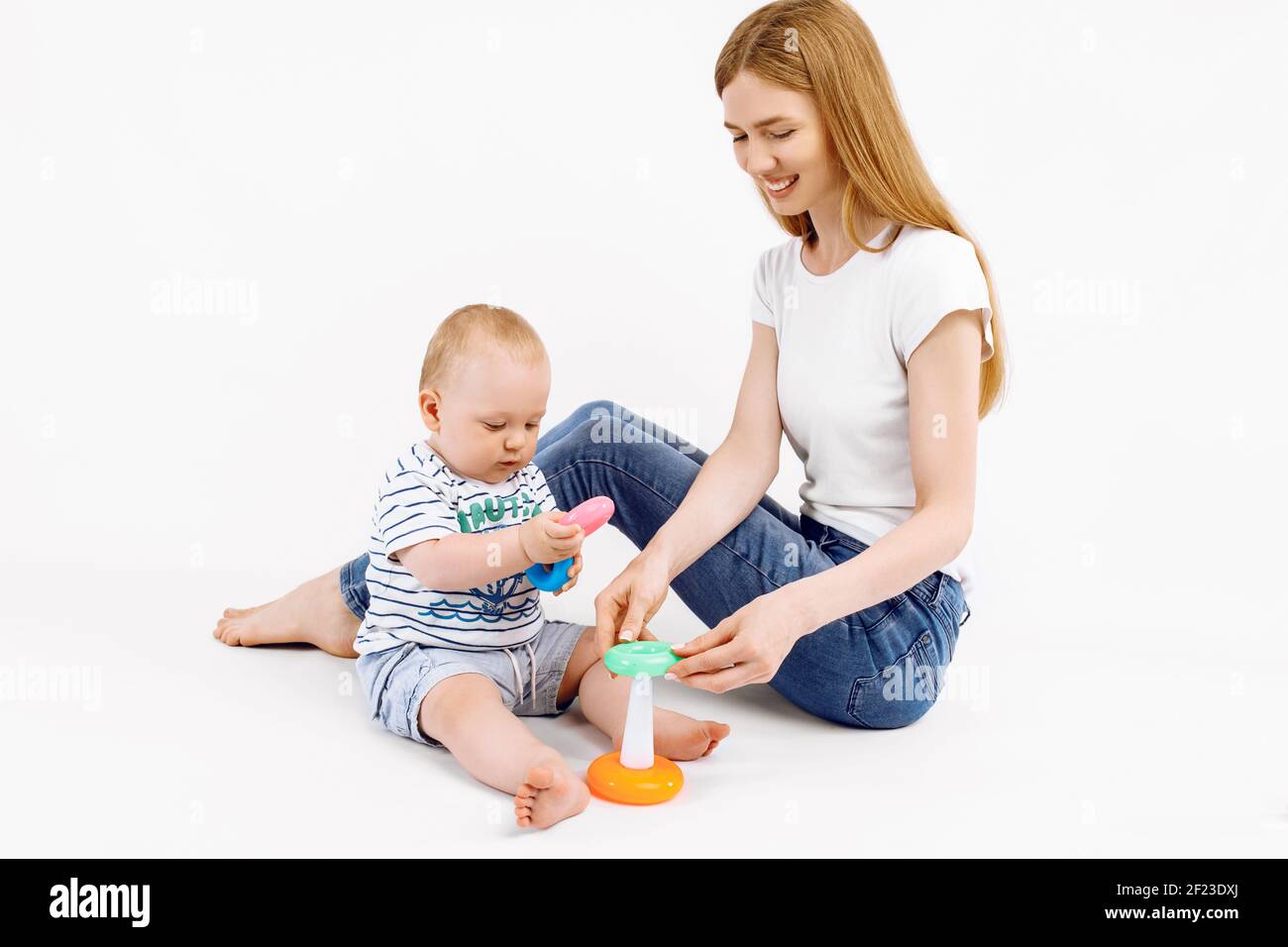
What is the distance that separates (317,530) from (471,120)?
3.58ft

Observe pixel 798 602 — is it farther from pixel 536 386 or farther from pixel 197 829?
pixel 197 829

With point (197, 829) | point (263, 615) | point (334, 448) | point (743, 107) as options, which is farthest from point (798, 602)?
point (334, 448)

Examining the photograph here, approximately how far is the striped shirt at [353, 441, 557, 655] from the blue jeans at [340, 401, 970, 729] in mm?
213

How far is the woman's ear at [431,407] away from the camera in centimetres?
203

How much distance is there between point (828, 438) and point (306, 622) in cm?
109

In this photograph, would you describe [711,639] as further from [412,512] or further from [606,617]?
[412,512]

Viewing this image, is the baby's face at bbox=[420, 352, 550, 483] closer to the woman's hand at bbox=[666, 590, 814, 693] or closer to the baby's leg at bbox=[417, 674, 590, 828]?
the baby's leg at bbox=[417, 674, 590, 828]

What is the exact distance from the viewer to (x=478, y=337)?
6.48 ft

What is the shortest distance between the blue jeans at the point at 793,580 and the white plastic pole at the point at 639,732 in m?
0.32

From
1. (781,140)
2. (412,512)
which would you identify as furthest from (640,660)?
(781,140)

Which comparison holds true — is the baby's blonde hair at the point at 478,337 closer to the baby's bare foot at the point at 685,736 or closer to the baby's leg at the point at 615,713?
the baby's leg at the point at 615,713

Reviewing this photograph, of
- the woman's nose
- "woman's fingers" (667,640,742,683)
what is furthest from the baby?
the woman's nose

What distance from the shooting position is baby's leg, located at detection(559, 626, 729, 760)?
199cm

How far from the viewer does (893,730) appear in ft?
7.10
